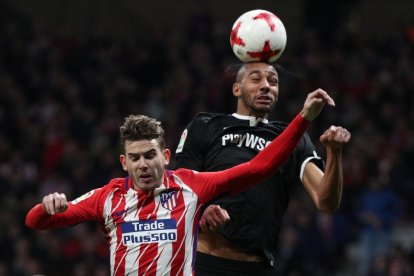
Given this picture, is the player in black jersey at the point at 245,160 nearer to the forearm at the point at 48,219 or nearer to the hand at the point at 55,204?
the forearm at the point at 48,219

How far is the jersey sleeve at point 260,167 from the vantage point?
14.3ft

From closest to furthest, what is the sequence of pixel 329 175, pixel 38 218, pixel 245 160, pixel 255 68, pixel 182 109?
pixel 38 218
pixel 329 175
pixel 245 160
pixel 255 68
pixel 182 109

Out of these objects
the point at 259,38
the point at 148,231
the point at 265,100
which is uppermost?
the point at 259,38

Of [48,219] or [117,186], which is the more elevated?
[117,186]

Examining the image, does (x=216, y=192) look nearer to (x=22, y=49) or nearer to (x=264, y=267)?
(x=264, y=267)

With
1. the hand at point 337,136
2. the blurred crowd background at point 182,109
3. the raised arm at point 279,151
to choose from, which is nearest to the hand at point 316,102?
the raised arm at point 279,151

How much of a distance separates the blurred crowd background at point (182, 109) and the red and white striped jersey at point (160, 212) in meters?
5.81

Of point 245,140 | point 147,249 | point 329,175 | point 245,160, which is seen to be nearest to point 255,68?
point 245,140

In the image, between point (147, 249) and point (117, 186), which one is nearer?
point (147, 249)

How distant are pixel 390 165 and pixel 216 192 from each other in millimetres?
7241

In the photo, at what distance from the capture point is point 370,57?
14.5m

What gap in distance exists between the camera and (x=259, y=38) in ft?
17.6

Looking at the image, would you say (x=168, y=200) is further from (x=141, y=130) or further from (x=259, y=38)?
(x=259, y=38)

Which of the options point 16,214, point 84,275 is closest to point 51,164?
point 16,214
